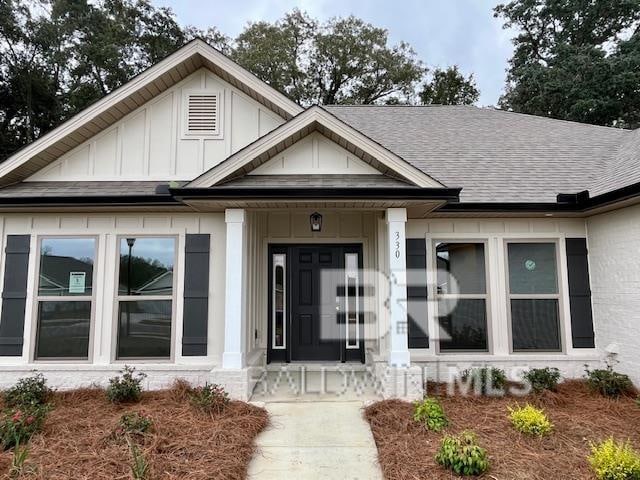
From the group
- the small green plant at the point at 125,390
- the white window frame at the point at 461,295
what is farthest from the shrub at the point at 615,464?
the small green plant at the point at 125,390

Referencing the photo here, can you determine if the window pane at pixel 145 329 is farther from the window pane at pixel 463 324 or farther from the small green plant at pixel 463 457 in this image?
the window pane at pixel 463 324

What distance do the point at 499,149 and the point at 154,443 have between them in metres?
7.55

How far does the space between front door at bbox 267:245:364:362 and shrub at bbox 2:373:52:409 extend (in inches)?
130

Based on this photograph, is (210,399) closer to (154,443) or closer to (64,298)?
(154,443)

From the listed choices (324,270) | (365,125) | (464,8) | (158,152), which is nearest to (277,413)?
(324,270)

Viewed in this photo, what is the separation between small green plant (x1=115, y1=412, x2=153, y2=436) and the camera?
4098 millimetres

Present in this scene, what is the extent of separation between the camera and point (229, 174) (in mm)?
5371

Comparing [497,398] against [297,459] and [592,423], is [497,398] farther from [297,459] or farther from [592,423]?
[297,459]

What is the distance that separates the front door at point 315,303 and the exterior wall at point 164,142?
202cm

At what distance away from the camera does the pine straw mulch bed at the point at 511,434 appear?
11.9ft

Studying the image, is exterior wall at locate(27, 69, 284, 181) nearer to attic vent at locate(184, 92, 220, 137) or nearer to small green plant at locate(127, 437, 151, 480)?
attic vent at locate(184, 92, 220, 137)

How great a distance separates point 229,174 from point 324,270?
8.96ft

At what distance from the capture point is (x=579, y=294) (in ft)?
20.7

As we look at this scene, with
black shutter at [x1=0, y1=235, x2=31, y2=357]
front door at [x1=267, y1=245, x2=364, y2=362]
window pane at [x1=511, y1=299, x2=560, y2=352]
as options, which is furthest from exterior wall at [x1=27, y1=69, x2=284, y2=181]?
window pane at [x1=511, y1=299, x2=560, y2=352]
